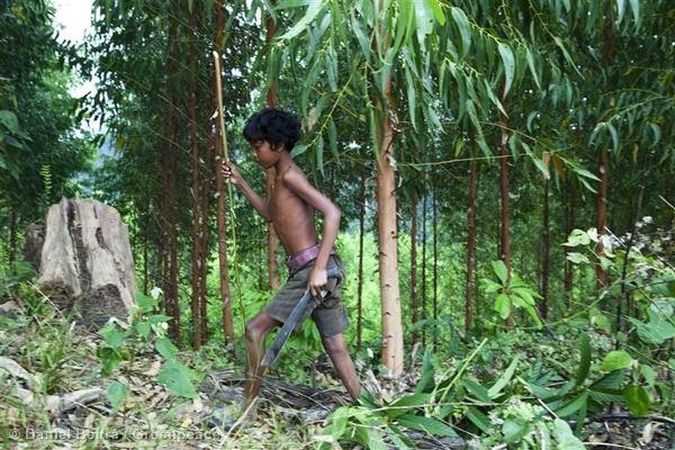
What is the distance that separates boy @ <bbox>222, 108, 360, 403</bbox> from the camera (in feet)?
8.46

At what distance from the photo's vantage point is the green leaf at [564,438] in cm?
187

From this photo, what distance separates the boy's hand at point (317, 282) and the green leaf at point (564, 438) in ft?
3.19

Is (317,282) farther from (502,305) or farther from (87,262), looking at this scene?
(87,262)

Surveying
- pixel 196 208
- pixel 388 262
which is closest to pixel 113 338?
pixel 388 262

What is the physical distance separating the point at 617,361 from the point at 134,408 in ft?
5.65

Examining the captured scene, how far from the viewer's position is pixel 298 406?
9.15ft

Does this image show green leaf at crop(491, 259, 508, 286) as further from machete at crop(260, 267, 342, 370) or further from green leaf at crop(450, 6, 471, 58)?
green leaf at crop(450, 6, 471, 58)

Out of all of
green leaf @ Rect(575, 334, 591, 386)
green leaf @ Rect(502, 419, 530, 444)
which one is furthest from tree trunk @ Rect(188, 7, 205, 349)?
green leaf @ Rect(502, 419, 530, 444)

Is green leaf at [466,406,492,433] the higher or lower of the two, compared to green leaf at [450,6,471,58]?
lower

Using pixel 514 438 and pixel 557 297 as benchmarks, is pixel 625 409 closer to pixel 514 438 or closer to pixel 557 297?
pixel 514 438

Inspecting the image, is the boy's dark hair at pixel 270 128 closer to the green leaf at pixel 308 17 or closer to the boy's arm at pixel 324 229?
the boy's arm at pixel 324 229

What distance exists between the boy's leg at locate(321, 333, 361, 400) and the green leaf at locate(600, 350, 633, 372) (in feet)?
3.06

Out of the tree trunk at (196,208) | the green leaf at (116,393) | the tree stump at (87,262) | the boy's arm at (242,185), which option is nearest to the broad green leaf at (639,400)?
the boy's arm at (242,185)

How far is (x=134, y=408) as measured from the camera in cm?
239
